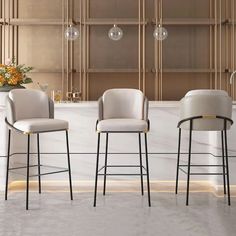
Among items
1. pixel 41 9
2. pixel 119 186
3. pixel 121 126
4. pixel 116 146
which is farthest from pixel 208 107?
pixel 41 9

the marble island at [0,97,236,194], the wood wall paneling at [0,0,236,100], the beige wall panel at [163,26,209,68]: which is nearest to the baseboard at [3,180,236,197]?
the marble island at [0,97,236,194]

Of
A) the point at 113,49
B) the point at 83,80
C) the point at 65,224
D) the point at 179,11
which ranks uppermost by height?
the point at 179,11

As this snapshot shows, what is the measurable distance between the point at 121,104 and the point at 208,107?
2.90ft

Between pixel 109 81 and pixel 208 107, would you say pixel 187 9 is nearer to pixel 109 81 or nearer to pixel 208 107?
pixel 109 81

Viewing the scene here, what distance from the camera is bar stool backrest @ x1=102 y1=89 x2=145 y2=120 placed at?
4559 millimetres

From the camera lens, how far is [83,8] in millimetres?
7695

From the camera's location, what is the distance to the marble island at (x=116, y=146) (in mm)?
4891

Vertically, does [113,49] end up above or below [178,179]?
above

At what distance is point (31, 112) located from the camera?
4.46m

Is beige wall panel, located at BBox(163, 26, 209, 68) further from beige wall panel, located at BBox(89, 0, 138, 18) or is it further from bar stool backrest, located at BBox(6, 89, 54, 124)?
bar stool backrest, located at BBox(6, 89, 54, 124)

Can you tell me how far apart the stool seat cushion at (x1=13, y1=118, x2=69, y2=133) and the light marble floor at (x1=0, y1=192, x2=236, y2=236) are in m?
0.68

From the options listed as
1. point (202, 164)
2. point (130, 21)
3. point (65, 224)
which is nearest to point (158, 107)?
point (202, 164)

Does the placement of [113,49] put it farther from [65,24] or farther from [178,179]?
[178,179]

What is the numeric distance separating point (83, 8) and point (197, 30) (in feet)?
6.23
